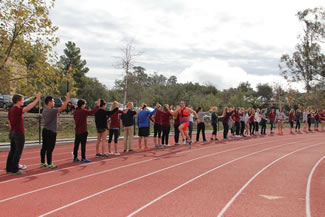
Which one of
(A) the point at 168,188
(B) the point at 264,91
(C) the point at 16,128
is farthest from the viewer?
(B) the point at 264,91

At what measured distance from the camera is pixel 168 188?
718 centimetres

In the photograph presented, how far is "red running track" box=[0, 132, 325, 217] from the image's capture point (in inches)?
224

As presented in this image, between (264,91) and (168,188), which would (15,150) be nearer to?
(168,188)

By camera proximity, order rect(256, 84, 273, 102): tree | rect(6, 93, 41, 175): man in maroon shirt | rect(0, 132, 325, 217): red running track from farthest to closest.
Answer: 1. rect(256, 84, 273, 102): tree
2. rect(6, 93, 41, 175): man in maroon shirt
3. rect(0, 132, 325, 217): red running track

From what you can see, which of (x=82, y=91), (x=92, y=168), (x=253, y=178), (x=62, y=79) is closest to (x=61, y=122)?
(x=62, y=79)

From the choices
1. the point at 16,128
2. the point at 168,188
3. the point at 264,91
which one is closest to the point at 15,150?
the point at 16,128

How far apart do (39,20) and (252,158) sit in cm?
990

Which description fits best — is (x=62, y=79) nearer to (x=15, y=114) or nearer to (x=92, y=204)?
(x=15, y=114)

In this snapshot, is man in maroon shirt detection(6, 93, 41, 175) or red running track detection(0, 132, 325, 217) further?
man in maroon shirt detection(6, 93, 41, 175)

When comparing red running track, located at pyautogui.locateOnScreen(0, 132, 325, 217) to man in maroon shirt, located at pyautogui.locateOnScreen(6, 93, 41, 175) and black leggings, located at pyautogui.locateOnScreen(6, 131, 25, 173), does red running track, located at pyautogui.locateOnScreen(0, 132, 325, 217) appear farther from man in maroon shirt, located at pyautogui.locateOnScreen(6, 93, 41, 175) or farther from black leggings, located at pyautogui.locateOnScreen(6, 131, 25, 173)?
man in maroon shirt, located at pyautogui.locateOnScreen(6, 93, 41, 175)

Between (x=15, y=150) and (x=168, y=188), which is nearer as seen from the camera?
(x=168, y=188)

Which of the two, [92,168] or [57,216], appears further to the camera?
[92,168]

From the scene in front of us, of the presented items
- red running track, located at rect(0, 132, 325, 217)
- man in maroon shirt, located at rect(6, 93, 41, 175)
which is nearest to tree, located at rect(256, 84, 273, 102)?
red running track, located at rect(0, 132, 325, 217)

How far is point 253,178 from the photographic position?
27.4 feet
